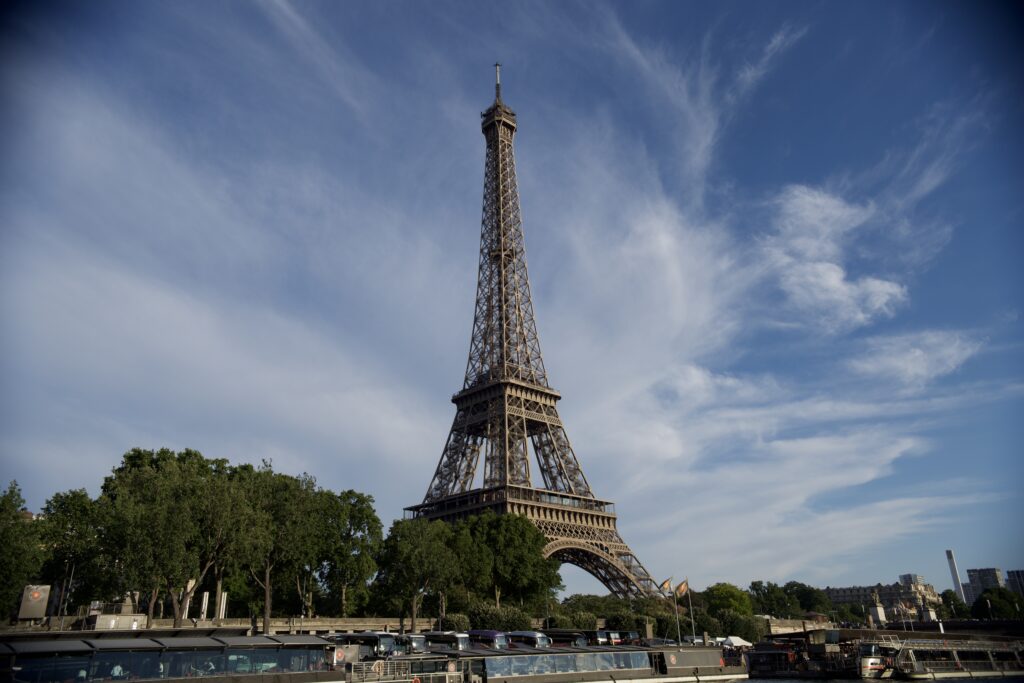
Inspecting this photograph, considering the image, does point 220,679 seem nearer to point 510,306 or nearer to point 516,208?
point 510,306

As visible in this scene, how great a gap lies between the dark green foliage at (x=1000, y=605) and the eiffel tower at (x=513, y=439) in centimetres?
9415

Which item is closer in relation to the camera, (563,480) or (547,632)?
(547,632)

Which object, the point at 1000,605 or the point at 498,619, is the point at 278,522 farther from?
the point at 1000,605

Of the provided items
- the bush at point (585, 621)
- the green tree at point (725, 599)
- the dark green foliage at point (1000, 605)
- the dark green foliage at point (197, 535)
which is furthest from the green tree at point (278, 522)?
Answer: the dark green foliage at point (1000, 605)

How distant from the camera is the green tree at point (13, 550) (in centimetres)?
4222

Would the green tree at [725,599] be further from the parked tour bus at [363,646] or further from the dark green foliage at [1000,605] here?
the parked tour bus at [363,646]

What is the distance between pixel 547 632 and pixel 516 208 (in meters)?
75.4

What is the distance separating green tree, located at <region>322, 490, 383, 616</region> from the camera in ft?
210

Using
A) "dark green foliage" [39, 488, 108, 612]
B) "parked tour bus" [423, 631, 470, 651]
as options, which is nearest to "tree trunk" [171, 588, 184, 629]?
"dark green foliage" [39, 488, 108, 612]

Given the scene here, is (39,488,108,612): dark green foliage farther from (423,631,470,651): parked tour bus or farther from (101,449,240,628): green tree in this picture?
(423,631,470,651): parked tour bus

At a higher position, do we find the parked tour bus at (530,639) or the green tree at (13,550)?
the green tree at (13,550)

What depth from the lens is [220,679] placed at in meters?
27.3

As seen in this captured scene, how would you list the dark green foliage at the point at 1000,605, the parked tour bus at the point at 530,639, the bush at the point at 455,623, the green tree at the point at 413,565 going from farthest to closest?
1. the dark green foliage at the point at 1000,605
2. the green tree at the point at 413,565
3. the bush at the point at 455,623
4. the parked tour bus at the point at 530,639

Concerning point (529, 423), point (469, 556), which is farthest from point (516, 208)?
point (469, 556)
